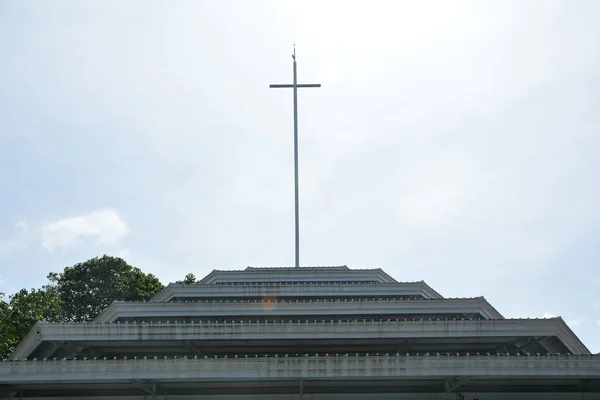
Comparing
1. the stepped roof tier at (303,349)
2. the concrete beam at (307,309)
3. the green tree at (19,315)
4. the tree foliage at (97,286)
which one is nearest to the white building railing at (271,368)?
the stepped roof tier at (303,349)

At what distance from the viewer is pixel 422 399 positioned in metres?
24.6

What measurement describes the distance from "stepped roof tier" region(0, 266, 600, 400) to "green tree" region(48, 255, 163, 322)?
4036 centimetres

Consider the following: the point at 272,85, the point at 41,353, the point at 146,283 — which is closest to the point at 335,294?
the point at 41,353

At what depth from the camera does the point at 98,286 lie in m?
69.2

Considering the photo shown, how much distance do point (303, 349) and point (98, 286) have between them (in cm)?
4941

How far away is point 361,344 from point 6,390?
1551cm

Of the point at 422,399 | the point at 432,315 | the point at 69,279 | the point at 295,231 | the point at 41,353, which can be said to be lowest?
the point at 422,399

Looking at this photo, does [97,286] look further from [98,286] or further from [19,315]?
[19,315]

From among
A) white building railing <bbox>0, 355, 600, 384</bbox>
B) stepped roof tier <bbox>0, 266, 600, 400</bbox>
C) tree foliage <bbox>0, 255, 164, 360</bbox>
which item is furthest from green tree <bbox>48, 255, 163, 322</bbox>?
white building railing <bbox>0, 355, 600, 384</bbox>

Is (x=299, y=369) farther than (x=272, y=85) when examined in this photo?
No

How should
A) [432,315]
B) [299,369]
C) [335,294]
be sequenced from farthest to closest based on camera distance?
[335,294] < [432,315] < [299,369]

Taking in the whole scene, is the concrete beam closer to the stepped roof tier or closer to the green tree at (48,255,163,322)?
the stepped roof tier

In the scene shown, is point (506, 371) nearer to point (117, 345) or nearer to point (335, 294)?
point (335, 294)

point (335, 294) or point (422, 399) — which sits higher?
point (335, 294)
